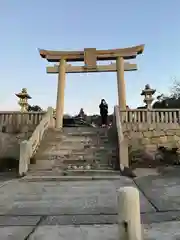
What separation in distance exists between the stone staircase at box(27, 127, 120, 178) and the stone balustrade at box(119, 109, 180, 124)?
130 cm

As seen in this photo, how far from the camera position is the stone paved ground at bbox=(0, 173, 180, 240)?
3.00m

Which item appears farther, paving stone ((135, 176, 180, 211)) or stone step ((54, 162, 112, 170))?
stone step ((54, 162, 112, 170))

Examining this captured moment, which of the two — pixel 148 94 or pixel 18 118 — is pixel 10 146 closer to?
pixel 18 118

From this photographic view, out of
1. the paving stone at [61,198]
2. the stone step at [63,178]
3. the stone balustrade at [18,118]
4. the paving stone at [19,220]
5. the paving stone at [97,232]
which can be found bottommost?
the paving stone at [19,220]

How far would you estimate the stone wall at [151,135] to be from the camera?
10.8 meters

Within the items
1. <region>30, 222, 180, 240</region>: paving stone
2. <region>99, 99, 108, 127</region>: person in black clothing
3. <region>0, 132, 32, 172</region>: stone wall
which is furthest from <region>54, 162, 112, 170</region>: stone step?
<region>99, 99, 108, 127</region>: person in black clothing

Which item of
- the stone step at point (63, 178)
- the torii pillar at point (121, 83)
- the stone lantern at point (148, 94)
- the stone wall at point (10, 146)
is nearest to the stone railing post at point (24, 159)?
the stone step at point (63, 178)

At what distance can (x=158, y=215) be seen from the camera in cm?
369

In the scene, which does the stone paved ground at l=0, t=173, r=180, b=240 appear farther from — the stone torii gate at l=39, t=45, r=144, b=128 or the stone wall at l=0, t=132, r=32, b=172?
the stone torii gate at l=39, t=45, r=144, b=128

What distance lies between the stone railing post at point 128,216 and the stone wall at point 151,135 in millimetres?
8231

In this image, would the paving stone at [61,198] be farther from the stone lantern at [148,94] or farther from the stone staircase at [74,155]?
the stone lantern at [148,94]

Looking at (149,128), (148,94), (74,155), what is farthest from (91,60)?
(74,155)

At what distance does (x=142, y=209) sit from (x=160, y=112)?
26.5 ft

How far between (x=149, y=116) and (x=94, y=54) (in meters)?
6.02
